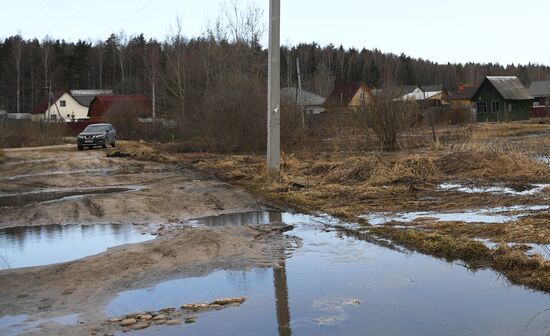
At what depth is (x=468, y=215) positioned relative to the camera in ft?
36.1

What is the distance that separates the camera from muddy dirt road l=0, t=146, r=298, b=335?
6.64 meters

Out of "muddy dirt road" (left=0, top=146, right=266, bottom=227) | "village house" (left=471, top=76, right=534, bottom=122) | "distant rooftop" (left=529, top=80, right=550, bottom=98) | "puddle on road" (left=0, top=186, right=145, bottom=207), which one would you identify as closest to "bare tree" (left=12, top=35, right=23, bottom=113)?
"village house" (left=471, top=76, right=534, bottom=122)

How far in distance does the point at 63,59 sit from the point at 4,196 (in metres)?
111

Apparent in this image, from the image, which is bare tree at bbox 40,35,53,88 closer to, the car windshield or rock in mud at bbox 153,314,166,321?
the car windshield

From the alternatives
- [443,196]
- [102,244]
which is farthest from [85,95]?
[102,244]

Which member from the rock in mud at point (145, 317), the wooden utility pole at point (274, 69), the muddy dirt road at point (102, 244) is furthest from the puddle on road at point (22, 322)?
the wooden utility pole at point (274, 69)

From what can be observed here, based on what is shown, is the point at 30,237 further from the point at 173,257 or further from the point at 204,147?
the point at 204,147

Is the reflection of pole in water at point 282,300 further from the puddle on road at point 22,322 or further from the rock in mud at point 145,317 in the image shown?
the puddle on road at point 22,322

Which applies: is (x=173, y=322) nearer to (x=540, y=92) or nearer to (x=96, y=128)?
(x=96, y=128)

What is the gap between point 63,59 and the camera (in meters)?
120

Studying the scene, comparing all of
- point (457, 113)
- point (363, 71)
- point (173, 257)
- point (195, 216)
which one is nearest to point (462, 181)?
point (195, 216)

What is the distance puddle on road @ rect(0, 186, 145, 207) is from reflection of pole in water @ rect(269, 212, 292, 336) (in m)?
9.66

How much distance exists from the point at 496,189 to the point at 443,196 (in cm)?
152

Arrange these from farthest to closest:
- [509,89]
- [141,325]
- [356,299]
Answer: [509,89] → [356,299] → [141,325]
